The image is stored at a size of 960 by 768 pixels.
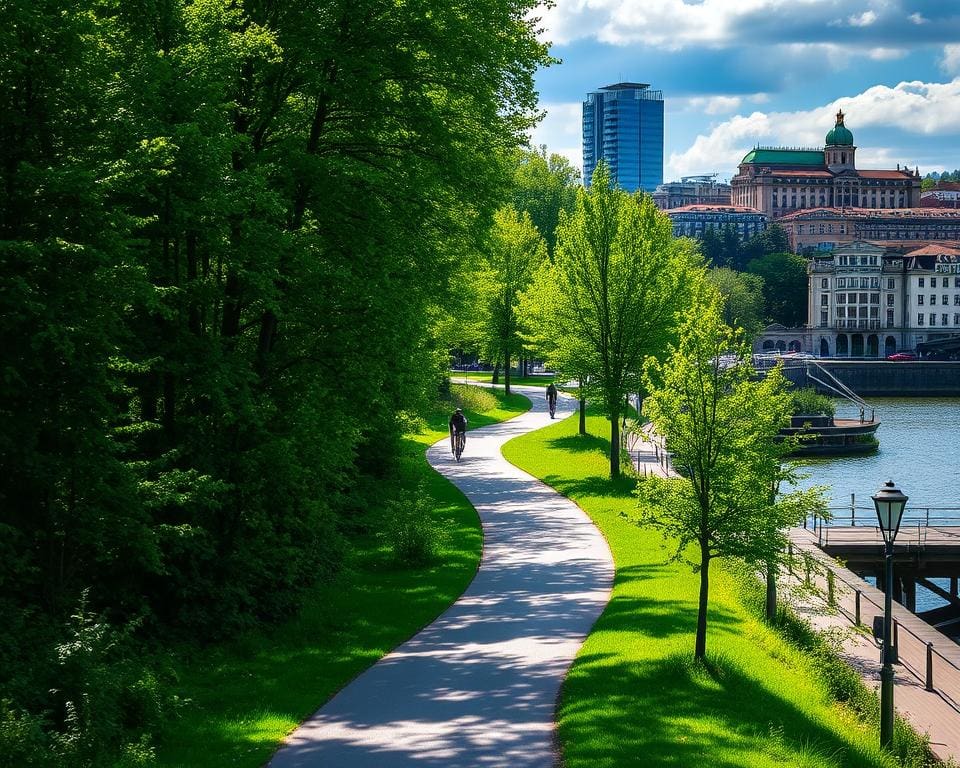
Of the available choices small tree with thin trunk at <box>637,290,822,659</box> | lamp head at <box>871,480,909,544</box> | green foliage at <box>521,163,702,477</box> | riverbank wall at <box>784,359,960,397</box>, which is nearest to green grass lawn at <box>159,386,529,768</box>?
small tree with thin trunk at <box>637,290,822,659</box>

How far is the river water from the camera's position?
4700 centimetres

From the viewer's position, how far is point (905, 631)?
71.7 ft

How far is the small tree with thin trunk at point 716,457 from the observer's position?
14.8 m

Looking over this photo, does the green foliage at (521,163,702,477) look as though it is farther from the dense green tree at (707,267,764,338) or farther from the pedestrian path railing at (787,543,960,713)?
the dense green tree at (707,267,764,338)

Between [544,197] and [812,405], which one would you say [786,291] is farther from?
[812,405]

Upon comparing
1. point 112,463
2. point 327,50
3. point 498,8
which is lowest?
point 112,463

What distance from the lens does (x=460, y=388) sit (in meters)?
57.7

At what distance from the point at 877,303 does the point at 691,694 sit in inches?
5830

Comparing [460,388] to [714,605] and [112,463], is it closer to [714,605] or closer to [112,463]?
[714,605]

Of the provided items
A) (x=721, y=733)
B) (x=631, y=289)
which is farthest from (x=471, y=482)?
(x=721, y=733)

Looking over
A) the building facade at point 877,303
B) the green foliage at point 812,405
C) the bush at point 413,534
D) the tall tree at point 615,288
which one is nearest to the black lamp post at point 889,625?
the bush at point 413,534

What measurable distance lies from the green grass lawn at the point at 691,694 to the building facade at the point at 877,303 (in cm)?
13756

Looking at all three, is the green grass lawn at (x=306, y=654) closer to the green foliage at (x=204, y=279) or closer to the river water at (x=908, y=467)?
the green foliage at (x=204, y=279)

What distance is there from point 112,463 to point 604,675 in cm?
657
